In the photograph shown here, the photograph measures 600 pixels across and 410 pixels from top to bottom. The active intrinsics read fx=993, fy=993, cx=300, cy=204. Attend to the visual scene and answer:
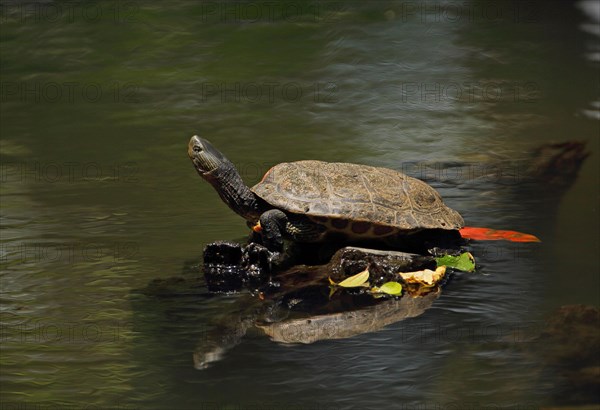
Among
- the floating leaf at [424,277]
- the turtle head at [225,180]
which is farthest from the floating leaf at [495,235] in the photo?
the turtle head at [225,180]

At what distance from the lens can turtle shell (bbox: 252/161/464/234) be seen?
622 centimetres

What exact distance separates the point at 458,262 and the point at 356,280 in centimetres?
77

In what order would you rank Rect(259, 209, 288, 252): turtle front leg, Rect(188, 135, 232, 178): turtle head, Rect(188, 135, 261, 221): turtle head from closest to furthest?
Rect(259, 209, 288, 252): turtle front leg → Rect(188, 135, 261, 221): turtle head → Rect(188, 135, 232, 178): turtle head

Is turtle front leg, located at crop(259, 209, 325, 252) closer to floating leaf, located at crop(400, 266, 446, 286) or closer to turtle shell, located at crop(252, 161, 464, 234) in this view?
turtle shell, located at crop(252, 161, 464, 234)

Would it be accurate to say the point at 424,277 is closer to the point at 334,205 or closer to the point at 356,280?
the point at 356,280

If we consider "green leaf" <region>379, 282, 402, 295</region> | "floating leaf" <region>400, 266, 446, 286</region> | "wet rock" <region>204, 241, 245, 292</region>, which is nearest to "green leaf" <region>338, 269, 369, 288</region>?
"green leaf" <region>379, 282, 402, 295</region>

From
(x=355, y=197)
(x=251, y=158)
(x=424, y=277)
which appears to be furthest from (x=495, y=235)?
(x=251, y=158)

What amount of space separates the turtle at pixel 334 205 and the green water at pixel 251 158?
1.70 ft

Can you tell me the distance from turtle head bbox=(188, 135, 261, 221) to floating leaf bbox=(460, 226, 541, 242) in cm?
155

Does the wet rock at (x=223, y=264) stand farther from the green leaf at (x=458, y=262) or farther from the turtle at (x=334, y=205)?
the green leaf at (x=458, y=262)

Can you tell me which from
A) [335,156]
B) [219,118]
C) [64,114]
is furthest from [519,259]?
[64,114]

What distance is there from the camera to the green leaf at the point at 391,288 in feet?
19.8

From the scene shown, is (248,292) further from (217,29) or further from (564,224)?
(217,29)

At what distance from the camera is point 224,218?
7.95m
